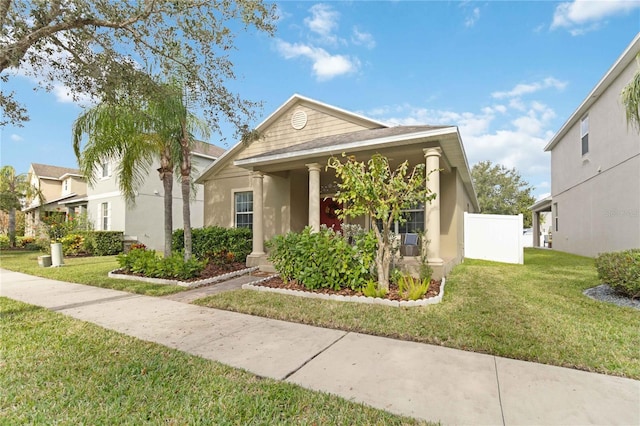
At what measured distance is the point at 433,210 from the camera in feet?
24.3

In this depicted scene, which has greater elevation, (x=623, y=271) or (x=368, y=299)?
(x=623, y=271)

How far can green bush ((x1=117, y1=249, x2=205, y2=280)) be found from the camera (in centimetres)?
834

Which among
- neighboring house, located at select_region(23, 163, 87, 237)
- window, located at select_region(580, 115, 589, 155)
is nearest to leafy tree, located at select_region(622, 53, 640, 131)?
window, located at select_region(580, 115, 589, 155)

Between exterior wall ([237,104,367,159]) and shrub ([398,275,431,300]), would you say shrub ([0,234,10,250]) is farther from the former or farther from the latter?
shrub ([398,275,431,300])

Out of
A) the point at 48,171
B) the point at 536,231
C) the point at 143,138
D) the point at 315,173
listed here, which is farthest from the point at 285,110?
the point at 48,171

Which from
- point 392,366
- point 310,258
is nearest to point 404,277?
point 310,258

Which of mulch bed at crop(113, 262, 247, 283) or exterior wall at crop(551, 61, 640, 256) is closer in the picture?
mulch bed at crop(113, 262, 247, 283)

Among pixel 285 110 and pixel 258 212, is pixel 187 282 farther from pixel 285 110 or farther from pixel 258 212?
pixel 285 110

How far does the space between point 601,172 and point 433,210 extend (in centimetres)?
1095

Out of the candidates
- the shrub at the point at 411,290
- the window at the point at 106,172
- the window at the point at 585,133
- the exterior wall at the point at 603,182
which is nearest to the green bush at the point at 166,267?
the shrub at the point at 411,290

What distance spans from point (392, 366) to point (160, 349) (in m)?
2.78

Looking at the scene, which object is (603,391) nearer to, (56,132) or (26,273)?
(56,132)

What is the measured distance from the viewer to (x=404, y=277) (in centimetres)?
679

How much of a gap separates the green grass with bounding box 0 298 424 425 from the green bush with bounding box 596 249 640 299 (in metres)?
5.94
